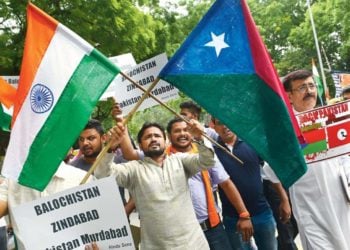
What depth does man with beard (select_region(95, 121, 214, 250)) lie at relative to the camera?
3740mm

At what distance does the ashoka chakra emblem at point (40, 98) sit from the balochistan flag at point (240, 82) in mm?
752

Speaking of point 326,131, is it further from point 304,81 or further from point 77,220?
point 77,220

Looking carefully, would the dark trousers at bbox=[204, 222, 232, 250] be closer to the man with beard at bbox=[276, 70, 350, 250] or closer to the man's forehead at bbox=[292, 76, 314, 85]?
the man with beard at bbox=[276, 70, 350, 250]

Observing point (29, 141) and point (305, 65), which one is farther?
point (305, 65)

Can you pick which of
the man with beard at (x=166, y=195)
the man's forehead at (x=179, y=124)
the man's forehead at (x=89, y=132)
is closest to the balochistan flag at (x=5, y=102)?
the man's forehead at (x=89, y=132)

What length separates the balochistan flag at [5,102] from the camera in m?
5.09

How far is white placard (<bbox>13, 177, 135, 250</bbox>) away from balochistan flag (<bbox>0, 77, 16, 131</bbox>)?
2314mm

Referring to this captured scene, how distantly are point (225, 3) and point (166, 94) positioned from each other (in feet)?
7.60

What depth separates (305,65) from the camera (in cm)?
3116

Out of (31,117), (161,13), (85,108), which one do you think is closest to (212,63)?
(85,108)

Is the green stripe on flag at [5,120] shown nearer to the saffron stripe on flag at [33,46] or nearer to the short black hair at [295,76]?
the saffron stripe on flag at [33,46]

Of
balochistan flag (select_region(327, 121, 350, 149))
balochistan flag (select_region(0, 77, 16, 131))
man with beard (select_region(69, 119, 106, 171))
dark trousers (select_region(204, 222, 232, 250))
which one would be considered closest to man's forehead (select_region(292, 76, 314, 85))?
balochistan flag (select_region(327, 121, 350, 149))

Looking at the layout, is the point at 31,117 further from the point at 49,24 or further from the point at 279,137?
the point at 279,137

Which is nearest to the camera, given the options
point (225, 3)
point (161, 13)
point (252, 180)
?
point (225, 3)
